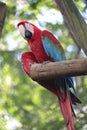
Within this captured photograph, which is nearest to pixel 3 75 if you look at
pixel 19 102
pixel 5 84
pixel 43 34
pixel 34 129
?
pixel 5 84

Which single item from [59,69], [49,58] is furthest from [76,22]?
[59,69]

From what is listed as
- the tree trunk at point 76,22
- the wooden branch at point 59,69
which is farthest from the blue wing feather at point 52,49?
the wooden branch at point 59,69

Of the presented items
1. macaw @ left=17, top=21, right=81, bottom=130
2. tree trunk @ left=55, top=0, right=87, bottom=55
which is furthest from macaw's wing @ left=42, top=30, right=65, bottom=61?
tree trunk @ left=55, top=0, right=87, bottom=55

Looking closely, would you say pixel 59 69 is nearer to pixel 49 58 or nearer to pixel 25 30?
pixel 49 58

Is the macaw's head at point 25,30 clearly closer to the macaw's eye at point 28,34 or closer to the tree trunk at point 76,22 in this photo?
the macaw's eye at point 28,34

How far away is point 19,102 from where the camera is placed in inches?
255

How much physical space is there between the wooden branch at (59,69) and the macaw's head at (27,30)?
72 cm

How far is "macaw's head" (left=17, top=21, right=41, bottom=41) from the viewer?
3180mm

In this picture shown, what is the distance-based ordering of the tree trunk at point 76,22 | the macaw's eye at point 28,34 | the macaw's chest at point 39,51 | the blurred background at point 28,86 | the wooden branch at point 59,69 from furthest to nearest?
the blurred background at point 28,86 → the macaw's eye at point 28,34 → the macaw's chest at point 39,51 → the tree trunk at point 76,22 → the wooden branch at point 59,69

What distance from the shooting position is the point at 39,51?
3.15 m

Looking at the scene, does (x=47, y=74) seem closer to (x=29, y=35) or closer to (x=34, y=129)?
(x=29, y=35)

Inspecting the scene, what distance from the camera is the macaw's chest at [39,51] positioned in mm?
3082

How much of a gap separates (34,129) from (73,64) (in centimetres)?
269

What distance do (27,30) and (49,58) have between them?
27 centimetres
